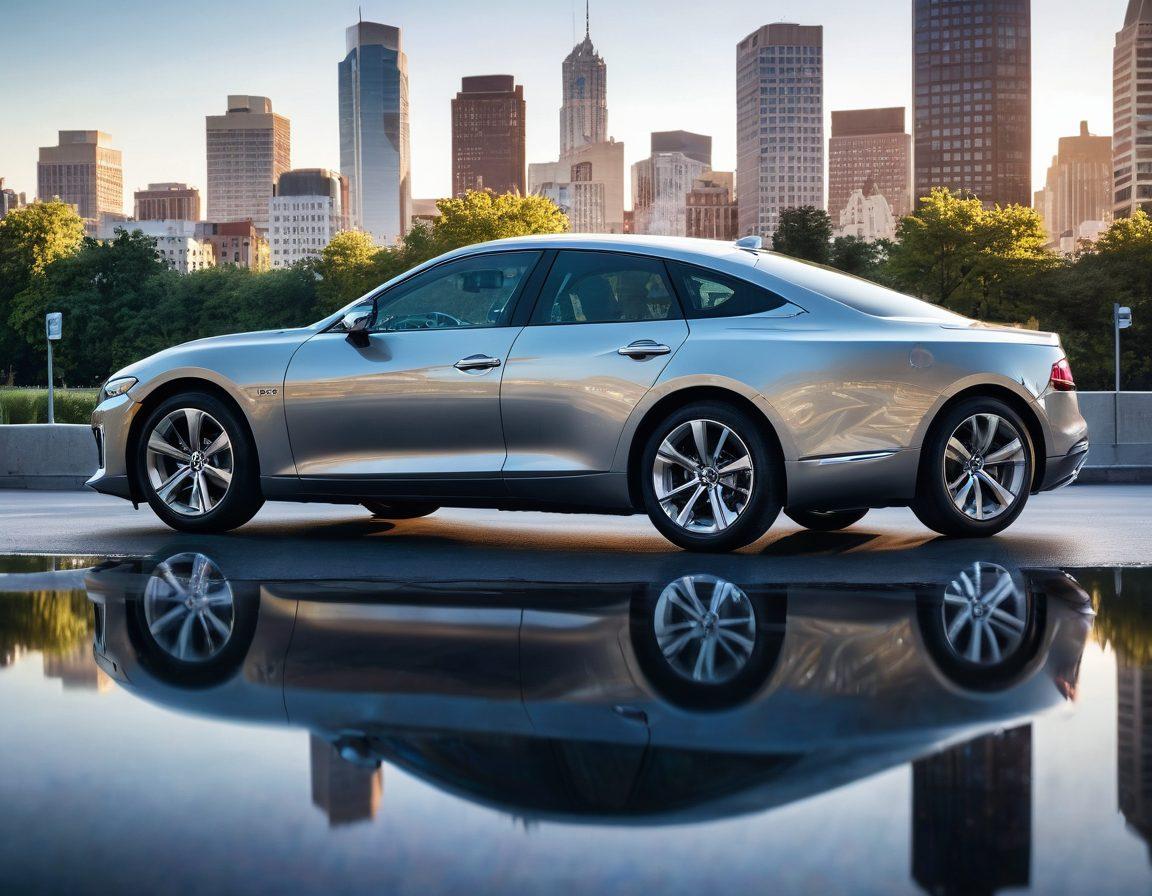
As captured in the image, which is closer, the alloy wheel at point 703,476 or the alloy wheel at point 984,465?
the alloy wheel at point 703,476

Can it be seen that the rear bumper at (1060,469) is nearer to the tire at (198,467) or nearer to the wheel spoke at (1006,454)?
the wheel spoke at (1006,454)

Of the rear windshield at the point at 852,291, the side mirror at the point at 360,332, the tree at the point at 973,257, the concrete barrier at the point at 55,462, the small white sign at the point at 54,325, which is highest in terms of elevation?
the tree at the point at 973,257

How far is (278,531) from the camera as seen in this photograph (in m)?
8.39

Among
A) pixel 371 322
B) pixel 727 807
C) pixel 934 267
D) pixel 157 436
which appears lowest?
pixel 727 807

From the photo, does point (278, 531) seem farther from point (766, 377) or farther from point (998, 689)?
point (998, 689)

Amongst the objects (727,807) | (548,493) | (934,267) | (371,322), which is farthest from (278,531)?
(934,267)

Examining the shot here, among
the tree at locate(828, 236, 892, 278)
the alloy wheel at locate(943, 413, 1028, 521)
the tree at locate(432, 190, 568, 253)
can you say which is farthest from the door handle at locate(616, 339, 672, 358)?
the tree at locate(828, 236, 892, 278)

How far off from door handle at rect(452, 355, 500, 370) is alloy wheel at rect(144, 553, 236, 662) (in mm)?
1526

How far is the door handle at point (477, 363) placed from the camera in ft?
23.9

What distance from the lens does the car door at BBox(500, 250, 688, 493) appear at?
6969 millimetres

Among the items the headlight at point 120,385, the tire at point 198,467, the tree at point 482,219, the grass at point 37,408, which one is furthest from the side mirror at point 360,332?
the tree at point 482,219

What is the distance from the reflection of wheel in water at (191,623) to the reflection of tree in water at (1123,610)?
2.59m

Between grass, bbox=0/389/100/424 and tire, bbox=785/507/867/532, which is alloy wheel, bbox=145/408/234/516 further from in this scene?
grass, bbox=0/389/100/424

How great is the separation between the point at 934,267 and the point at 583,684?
7105cm
